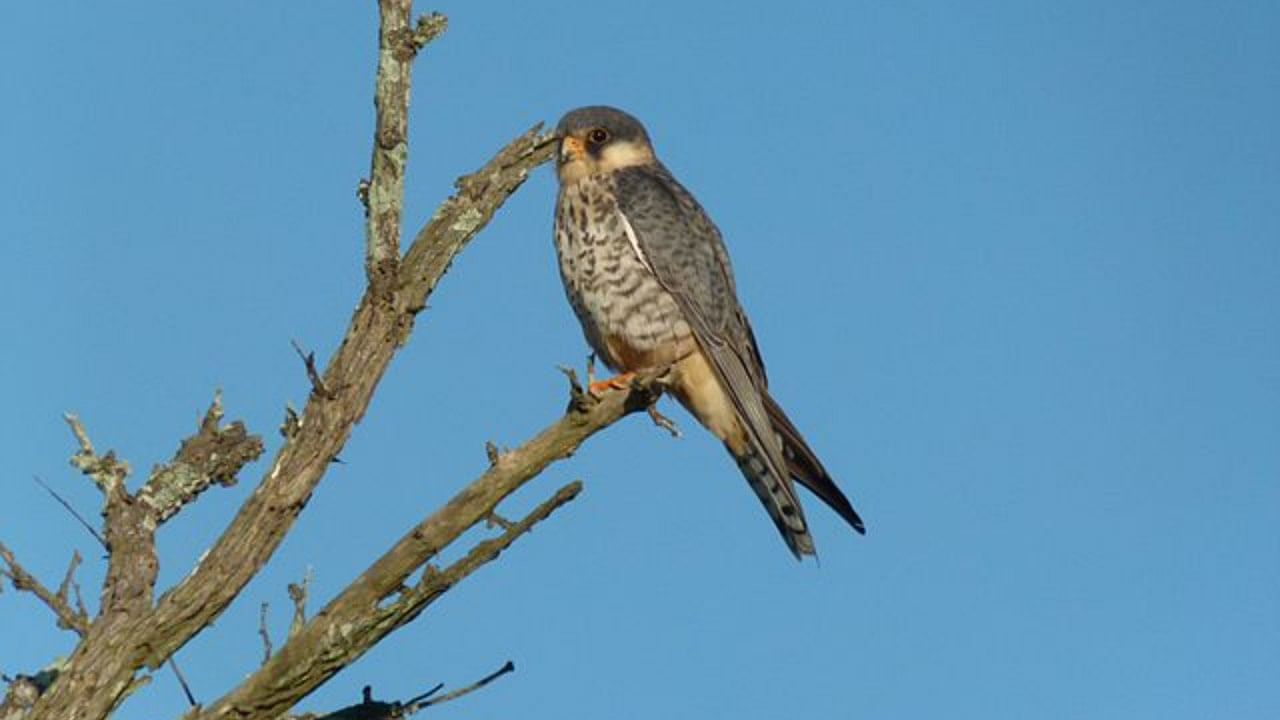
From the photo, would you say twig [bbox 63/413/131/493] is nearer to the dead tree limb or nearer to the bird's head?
the dead tree limb

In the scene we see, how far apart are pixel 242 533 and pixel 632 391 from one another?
4.00 ft

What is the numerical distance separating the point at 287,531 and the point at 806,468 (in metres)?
2.27

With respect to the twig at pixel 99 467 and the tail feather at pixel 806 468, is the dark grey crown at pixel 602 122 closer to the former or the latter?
the tail feather at pixel 806 468

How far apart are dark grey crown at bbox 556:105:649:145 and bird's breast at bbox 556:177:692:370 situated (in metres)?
0.32

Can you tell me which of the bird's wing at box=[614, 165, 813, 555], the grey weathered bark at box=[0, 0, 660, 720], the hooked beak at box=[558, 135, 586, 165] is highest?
the hooked beak at box=[558, 135, 586, 165]

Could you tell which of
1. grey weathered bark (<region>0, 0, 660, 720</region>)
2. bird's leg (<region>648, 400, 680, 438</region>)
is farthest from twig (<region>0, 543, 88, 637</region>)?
bird's leg (<region>648, 400, 680, 438</region>)

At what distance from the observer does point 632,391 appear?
13.3 ft

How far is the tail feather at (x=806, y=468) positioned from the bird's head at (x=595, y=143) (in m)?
0.98

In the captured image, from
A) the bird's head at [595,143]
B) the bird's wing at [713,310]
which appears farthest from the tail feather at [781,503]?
the bird's head at [595,143]

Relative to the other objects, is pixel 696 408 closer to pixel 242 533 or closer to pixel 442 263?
pixel 442 263

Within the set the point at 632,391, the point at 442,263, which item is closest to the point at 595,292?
the point at 632,391

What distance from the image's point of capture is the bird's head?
5.45m

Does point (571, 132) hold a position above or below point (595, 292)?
above

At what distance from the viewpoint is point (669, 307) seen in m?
5.23
